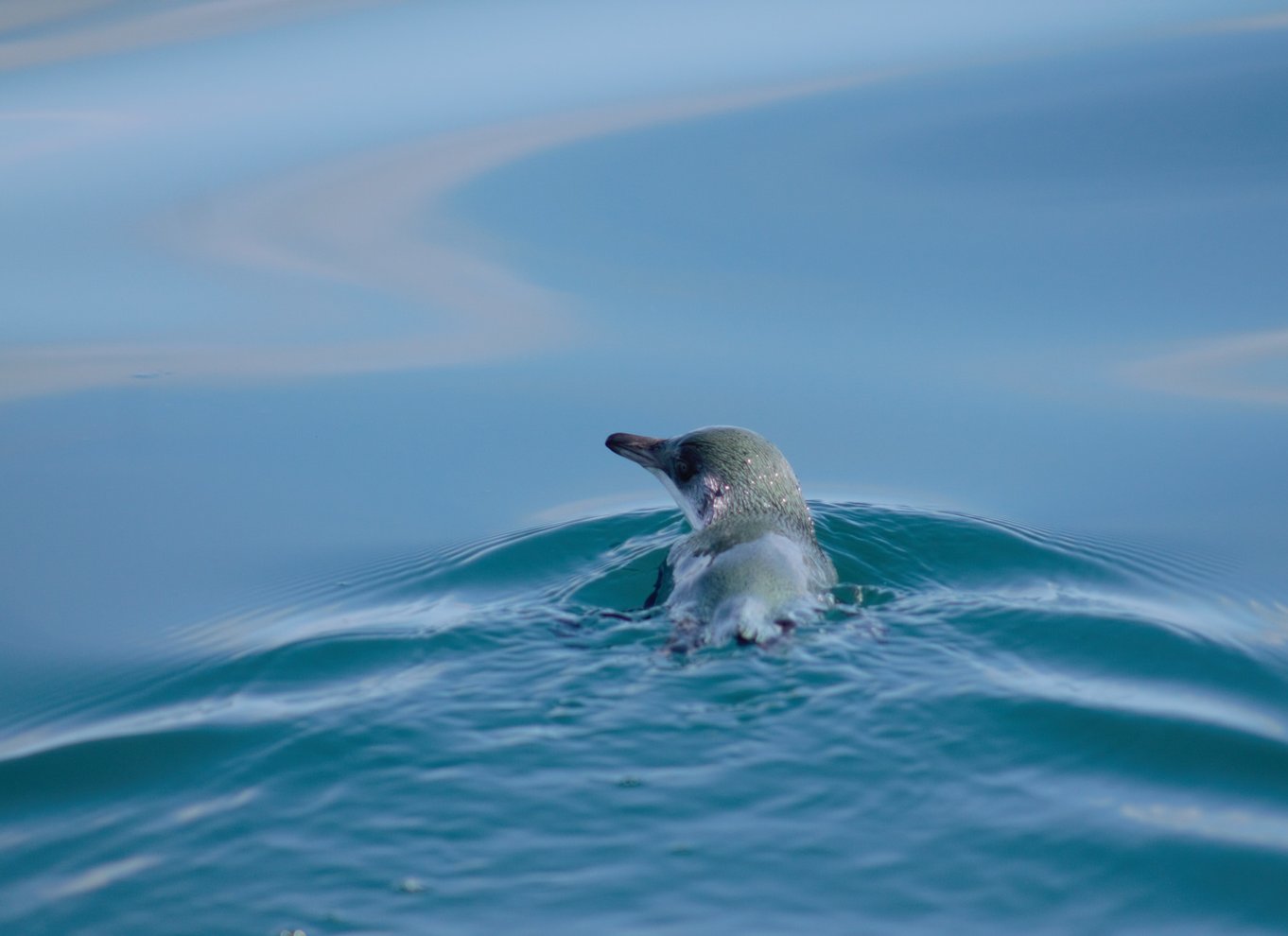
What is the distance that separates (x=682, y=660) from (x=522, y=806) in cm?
140

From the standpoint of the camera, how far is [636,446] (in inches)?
337

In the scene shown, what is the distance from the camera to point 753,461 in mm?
A: 8469

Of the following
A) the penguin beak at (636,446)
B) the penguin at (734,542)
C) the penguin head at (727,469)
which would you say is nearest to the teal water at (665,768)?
the penguin at (734,542)

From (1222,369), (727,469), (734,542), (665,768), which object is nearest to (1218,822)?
(665,768)

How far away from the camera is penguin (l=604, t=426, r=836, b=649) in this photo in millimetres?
6984

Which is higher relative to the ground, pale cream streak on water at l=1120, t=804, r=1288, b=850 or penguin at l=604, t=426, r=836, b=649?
penguin at l=604, t=426, r=836, b=649

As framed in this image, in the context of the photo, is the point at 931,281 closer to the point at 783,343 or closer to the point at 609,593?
the point at 783,343

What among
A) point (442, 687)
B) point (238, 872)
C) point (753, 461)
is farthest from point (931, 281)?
point (238, 872)

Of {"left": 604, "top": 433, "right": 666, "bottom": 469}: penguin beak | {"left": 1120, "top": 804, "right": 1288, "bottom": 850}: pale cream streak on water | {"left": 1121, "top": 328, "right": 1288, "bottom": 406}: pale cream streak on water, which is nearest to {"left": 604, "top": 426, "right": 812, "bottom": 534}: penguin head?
{"left": 604, "top": 433, "right": 666, "bottom": 469}: penguin beak

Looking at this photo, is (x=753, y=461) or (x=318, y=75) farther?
(x=318, y=75)

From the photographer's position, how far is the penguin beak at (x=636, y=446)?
854cm

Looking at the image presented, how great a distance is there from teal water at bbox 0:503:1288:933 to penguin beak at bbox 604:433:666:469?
122 cm

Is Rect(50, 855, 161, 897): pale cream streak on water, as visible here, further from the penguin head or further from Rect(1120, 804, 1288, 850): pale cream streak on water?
the penguin head

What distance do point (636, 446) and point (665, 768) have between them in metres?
3.30
